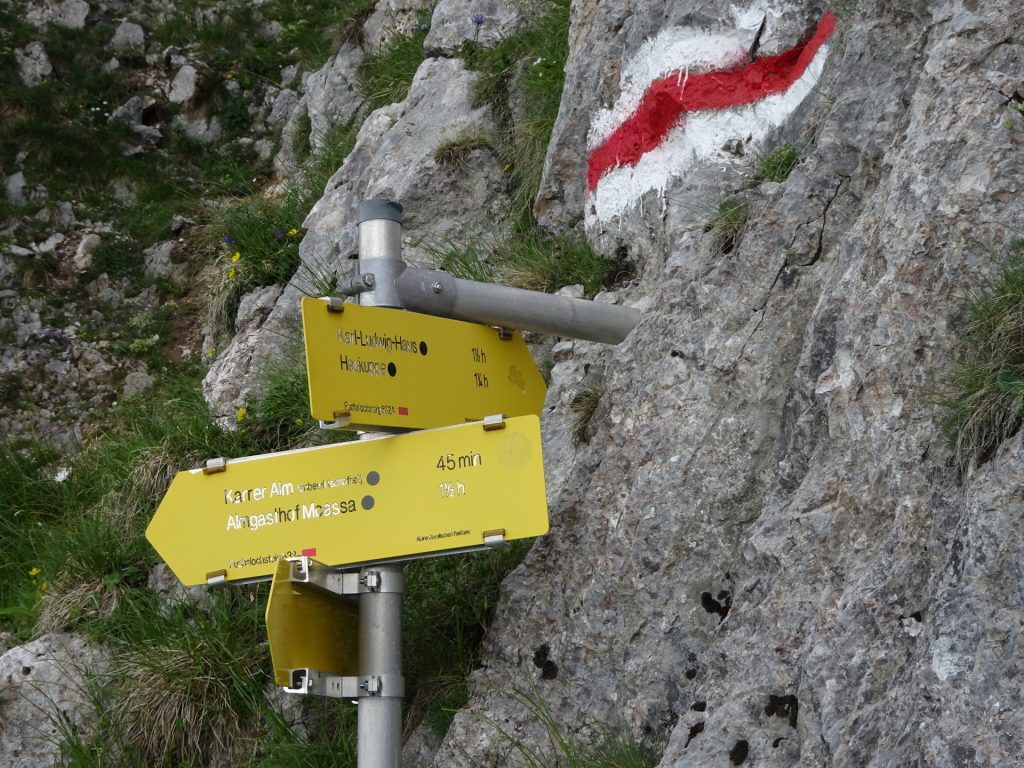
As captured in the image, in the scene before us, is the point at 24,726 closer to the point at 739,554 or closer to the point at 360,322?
the point at 360,322

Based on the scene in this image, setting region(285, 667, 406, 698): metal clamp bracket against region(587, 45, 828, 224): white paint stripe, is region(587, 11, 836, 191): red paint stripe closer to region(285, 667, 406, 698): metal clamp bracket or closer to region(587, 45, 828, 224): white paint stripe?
region(587, 45, 828, 224): white paint stripe

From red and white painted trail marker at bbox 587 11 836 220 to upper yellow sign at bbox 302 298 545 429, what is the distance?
1510 mm

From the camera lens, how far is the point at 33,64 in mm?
9641

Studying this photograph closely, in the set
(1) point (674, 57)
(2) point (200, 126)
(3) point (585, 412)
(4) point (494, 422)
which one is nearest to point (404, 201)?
(1) point (674, 57)

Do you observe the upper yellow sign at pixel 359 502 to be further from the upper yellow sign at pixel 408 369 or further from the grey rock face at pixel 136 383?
the grey rock face at pixel 136 383

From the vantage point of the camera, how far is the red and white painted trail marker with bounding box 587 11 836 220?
16.4 ft

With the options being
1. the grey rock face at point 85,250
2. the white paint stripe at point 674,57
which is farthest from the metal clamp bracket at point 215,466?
the grey rock face at point 85,250

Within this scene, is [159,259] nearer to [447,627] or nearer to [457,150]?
[457,150]

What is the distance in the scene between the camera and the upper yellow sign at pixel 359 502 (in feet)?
11.5

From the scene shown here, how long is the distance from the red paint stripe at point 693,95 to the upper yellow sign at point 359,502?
88.7 inches

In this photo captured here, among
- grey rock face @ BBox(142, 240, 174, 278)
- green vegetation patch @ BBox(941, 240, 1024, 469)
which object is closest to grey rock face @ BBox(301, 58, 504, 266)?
grey rock face @ BBox(142, 240, 174, 278)

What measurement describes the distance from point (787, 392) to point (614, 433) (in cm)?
65

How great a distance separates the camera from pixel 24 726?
4.77 meters

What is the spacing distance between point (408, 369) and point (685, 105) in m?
2.24
